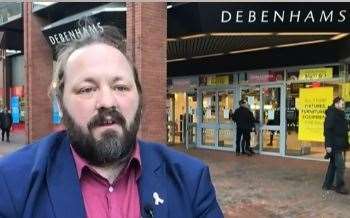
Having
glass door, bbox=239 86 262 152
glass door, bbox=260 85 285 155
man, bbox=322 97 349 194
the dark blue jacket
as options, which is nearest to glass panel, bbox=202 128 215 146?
glass door, bbox=239 86 262 152

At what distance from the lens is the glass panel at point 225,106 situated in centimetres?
1698

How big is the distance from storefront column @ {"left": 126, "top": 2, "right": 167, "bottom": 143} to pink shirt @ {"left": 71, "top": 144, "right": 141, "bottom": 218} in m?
9.13

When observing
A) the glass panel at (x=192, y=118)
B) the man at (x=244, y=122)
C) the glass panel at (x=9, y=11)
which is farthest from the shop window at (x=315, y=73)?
the glass panel at (x=9, y=11)

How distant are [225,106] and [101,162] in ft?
51.4

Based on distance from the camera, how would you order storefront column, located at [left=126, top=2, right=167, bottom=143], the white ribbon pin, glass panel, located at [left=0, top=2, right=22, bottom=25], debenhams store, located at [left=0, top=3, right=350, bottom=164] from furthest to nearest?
1. glass panel, located at [left=0, top=2, right=22, bottom=25]
2. debenhams store, located at [left=0, top=3, right=350, bottom=164]
3. storefront column, located at [left=126, top=2, right=167, bottom=143]
4. the white ribbon pin

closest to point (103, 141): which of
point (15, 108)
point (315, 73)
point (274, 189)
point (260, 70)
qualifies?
point (274, 189)

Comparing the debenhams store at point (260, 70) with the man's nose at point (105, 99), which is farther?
the debenhams store at point (260, 70)

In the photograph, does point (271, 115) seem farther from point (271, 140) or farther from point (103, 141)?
point (103, 141)

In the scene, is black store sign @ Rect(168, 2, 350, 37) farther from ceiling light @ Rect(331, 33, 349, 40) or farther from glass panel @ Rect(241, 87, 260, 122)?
glass panel @ Rect(241, 87, 260, 122)

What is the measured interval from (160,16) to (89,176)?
32.0 feet

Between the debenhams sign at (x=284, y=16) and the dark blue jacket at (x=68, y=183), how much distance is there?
34.2 feet

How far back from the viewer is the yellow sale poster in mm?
13892

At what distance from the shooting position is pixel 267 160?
47.1ft

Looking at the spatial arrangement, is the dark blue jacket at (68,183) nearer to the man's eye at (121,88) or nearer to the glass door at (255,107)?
the man's eye at (121,88)
